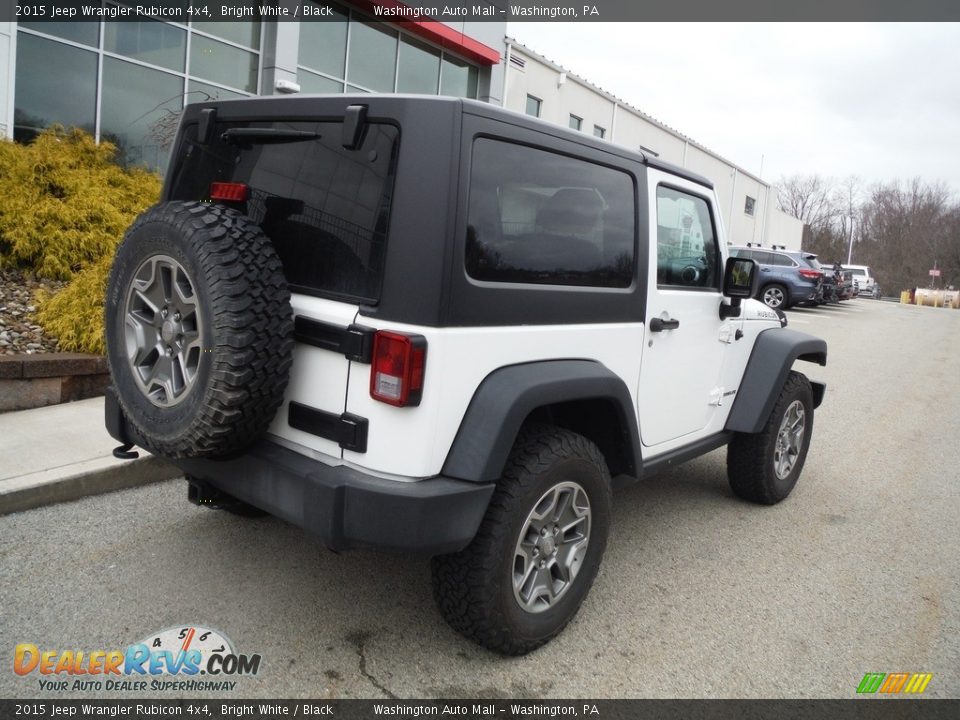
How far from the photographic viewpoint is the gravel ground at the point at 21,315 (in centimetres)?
571

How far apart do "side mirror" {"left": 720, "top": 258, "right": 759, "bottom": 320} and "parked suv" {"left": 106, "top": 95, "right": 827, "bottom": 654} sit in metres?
0.96

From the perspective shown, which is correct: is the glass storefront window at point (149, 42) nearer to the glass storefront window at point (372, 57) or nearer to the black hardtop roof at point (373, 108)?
the glass storefront window at point (372, 57)

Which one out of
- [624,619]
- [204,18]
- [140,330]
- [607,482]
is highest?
[204,18]

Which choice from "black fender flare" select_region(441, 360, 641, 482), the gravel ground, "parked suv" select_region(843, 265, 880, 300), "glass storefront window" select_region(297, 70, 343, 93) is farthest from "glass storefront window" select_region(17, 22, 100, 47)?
"parked suv" select_region(843, 265, 880, 300)

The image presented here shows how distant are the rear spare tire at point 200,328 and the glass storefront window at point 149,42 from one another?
9925 mm

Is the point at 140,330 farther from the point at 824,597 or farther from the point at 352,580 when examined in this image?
the point at 824,597

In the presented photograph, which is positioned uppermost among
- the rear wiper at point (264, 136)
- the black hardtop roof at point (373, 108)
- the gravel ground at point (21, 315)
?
the black hardtop roof at point (373, 108)

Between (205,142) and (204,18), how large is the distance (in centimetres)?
1066

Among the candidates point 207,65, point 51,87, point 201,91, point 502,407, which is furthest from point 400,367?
point 207,65

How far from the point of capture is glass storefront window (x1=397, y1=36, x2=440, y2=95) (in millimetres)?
15556

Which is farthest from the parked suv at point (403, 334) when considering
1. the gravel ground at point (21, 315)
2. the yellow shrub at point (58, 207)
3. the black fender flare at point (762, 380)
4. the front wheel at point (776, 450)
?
the yellow shrub at point (58, 207)

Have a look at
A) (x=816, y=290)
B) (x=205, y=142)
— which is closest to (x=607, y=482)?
(x=205, y=142)

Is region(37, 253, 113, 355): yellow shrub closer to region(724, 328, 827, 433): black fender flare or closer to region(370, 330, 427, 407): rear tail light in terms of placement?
region(370, 330, 427, 407): rear tail light

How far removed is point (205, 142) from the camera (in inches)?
123
